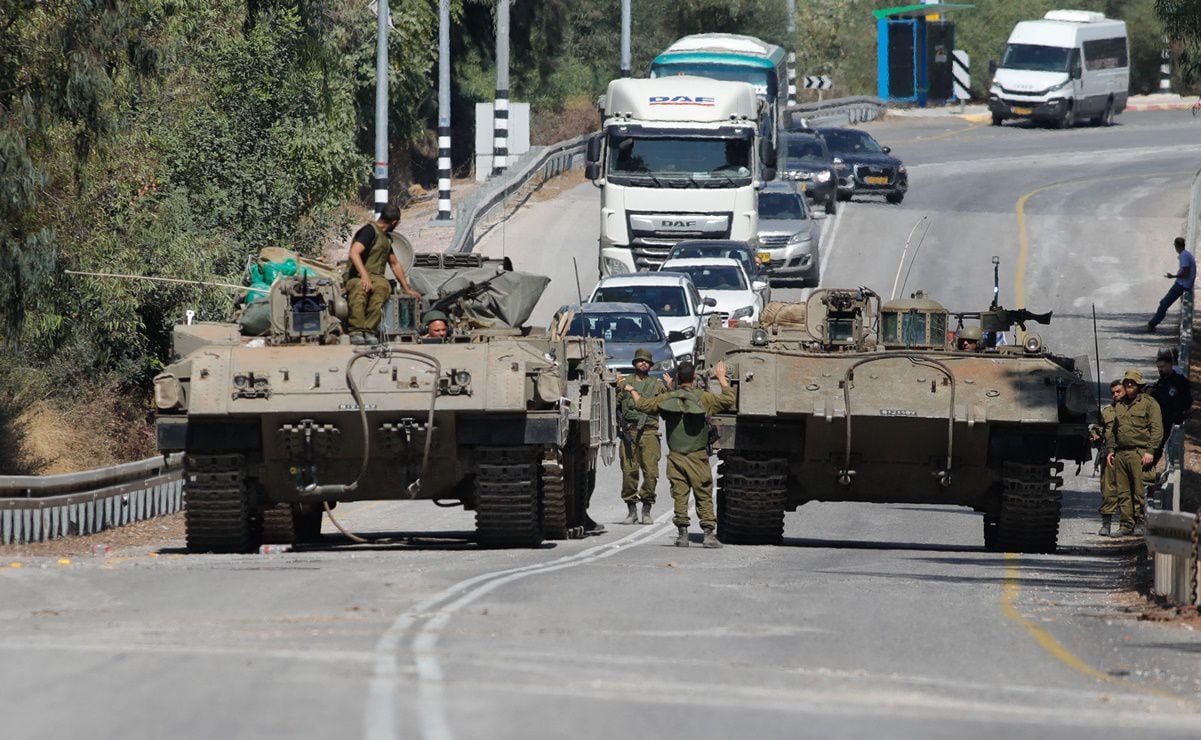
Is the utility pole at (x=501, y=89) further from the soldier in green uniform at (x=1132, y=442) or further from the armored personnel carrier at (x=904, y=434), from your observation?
the armored personnel carrier at (x=904, y=434)

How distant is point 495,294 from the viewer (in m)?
19.4

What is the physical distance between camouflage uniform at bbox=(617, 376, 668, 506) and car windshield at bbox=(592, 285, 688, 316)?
10.4m

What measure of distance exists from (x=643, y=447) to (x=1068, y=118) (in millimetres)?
45327

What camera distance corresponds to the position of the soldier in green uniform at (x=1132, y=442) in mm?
19422

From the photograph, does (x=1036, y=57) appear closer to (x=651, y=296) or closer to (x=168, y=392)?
(x=651, y=296)

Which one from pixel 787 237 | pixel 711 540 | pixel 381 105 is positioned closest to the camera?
pixel 711 540

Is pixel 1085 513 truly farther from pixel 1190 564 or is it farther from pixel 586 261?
pixel 586 261

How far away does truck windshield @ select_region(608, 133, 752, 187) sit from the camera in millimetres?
36125

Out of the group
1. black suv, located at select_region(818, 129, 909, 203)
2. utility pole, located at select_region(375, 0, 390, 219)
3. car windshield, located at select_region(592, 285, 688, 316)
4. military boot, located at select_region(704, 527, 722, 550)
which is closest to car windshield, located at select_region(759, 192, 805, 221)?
utility pole, located at select_region(375, 0, 390, 219)

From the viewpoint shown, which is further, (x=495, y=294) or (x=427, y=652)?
(x=495, y=294)

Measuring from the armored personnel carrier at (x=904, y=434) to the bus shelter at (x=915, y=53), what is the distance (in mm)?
52879

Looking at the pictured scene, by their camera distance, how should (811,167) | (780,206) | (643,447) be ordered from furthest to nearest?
1. (811,167)
2. (780,206)
3. (643,447)

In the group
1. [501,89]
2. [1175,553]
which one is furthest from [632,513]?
[501,89]

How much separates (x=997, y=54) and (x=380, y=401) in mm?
64530
